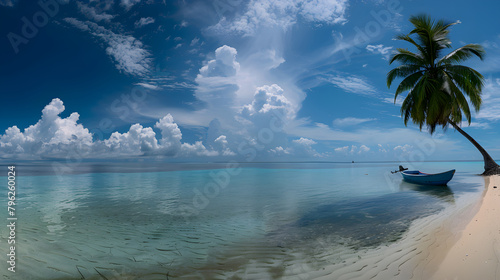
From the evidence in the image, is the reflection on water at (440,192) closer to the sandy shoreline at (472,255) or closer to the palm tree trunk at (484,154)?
the sandy shoreline at (472,255)

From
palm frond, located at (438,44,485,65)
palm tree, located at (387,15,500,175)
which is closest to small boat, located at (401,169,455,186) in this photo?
palm tree, located at (387,15,500,175)

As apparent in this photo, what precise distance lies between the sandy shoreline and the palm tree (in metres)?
22.6

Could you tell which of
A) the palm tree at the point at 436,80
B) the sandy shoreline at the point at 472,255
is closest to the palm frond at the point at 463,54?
the palm tree at the point at 436,80

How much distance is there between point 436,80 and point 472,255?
93.5 feet

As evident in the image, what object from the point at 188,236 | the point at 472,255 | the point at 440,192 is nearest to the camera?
the point at 472,255

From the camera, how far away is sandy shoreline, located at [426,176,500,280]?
4.34 m

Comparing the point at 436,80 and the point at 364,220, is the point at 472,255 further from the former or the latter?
the point at 436,80

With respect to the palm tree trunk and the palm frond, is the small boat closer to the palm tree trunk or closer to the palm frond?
the palm tree trunk

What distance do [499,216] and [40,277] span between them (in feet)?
46.7

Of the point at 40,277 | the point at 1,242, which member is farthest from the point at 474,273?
the point at 1,242

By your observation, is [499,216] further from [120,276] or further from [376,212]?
[120,276]

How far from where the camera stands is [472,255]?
509 cm

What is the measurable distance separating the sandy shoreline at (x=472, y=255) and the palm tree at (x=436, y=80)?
891 inches

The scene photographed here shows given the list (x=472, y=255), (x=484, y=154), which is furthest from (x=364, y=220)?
(x=484, y=154)
